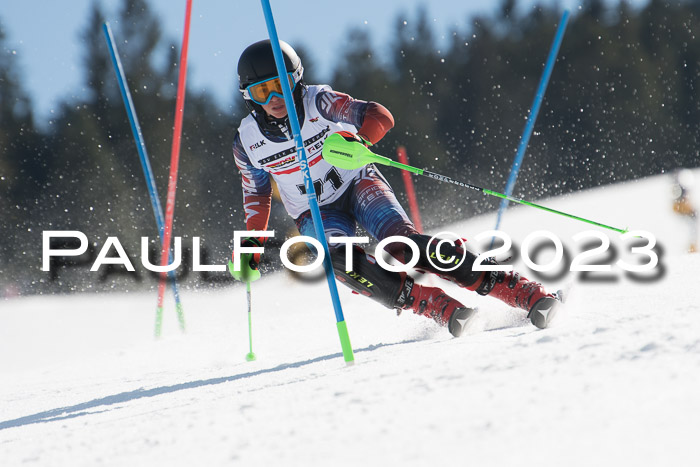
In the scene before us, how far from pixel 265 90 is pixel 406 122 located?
25.6 meters

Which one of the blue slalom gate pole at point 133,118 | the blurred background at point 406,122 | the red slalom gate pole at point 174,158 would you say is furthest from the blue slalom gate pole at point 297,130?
the blurred background at point 406,122

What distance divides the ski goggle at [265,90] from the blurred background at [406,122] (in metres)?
15.2

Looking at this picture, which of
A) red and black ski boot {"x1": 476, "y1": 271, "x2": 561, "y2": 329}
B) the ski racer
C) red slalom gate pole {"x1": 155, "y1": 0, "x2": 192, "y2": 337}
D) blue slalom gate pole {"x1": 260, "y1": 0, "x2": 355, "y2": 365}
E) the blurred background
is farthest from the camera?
the blurred background

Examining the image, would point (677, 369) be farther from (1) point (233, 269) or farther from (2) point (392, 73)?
(2) point (392, 73)

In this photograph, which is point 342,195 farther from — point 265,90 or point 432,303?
point 432,303

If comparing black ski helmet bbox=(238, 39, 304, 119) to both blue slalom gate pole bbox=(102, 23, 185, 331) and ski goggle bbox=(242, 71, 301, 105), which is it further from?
blue slalom gate pole bbox=(102, 23, 185, 331)

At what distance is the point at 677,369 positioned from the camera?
1648 mm

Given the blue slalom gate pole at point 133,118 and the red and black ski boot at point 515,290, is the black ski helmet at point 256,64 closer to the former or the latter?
the red and black ski boot at point 515,290

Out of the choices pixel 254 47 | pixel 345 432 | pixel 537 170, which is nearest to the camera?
pixel 345 432

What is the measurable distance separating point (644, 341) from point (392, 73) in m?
30.1

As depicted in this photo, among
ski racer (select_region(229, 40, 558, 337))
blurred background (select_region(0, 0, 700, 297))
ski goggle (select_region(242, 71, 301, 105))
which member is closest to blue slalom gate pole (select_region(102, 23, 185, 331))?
ski racer (select_region(229, 40, 558, 337))

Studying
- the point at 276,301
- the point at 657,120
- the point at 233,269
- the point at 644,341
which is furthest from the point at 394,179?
the point at 644,341

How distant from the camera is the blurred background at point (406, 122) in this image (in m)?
24.0

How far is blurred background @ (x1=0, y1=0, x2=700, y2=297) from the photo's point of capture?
2397 cm
